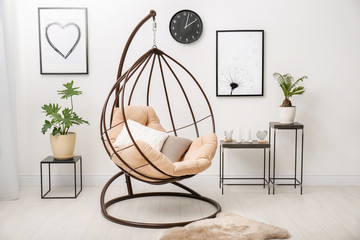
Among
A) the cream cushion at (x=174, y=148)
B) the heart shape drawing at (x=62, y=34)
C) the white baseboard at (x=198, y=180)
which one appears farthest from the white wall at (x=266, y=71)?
the cream cushion at (x=174, y=148)

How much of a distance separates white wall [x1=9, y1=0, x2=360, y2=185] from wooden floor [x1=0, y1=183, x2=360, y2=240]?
13.9 inches

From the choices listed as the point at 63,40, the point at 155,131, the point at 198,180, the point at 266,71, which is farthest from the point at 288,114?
the point at 63,40

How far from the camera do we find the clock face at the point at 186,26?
4305 mm

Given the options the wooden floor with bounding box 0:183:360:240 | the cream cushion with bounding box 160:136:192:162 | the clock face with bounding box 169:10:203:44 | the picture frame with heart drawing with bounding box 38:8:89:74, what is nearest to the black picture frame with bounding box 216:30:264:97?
the clock face with bounding box 169:10:203:44

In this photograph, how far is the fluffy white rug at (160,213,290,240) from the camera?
2.90m

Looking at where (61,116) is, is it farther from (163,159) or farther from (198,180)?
(198,180)

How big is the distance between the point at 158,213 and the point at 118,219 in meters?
0.40

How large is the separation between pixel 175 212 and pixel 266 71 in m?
1.82

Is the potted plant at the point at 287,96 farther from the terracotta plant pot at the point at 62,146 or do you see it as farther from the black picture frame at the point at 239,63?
the terracotta plant pot at the point at 62,146

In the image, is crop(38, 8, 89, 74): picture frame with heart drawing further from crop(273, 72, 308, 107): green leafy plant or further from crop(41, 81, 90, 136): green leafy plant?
crop(273, 72, 308, 107): green leafy plant

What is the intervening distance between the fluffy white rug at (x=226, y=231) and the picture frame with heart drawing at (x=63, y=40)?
2.13 metres

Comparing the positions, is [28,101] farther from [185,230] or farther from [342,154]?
[342,154]

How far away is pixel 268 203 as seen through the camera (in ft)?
12.6

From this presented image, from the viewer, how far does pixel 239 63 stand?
436cm
